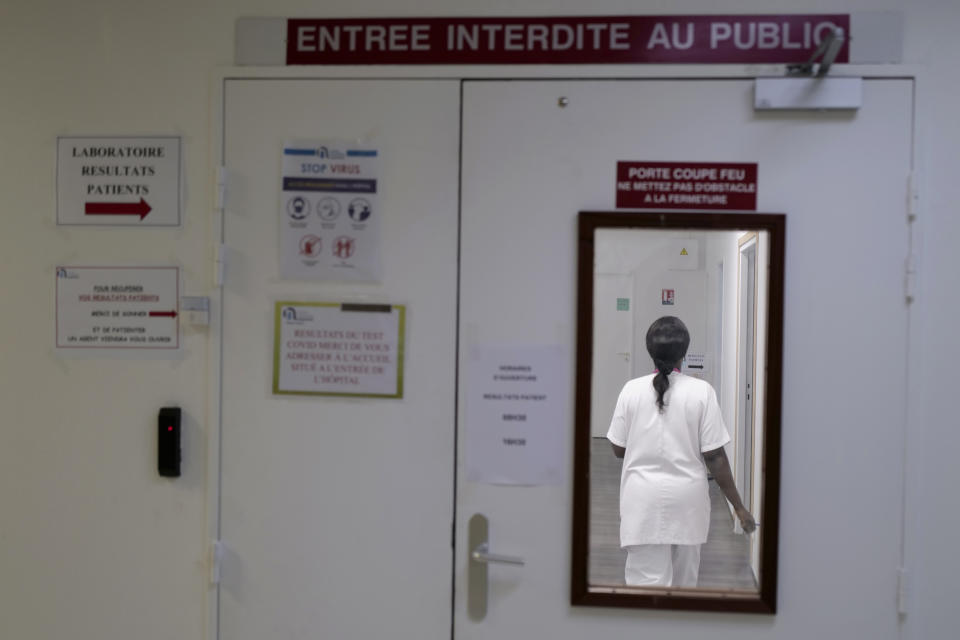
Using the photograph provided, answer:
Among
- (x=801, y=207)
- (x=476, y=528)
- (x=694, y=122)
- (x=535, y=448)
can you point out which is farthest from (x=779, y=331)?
(x=476, y=528)

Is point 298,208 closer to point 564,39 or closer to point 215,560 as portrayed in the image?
point 564,39

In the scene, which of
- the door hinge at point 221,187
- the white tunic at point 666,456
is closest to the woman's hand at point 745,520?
the white tunic at point 666,456

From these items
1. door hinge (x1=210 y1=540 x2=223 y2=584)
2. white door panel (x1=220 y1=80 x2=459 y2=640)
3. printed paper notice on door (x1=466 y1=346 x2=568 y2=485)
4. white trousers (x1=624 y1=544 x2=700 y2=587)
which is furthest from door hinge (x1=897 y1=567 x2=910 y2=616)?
door hinge (x1=210 y1=540 x2=223 y2=584)

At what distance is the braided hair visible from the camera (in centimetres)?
209

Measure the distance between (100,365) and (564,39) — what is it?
5.64 feet

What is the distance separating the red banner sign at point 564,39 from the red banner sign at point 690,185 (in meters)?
0.31

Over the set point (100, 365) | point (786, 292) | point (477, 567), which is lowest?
point (477, 567)

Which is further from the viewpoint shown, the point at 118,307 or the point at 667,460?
the point at 667,460

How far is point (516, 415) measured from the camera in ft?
5.34

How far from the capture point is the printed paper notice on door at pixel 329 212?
5.43ft

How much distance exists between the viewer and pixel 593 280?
62.9 inches

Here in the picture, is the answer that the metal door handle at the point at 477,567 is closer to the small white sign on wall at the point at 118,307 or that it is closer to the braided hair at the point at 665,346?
the braided hair at the point at 665,346

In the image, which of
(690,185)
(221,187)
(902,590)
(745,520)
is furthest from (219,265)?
(902,590)

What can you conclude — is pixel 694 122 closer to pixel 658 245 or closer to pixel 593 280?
pixel 658 245
